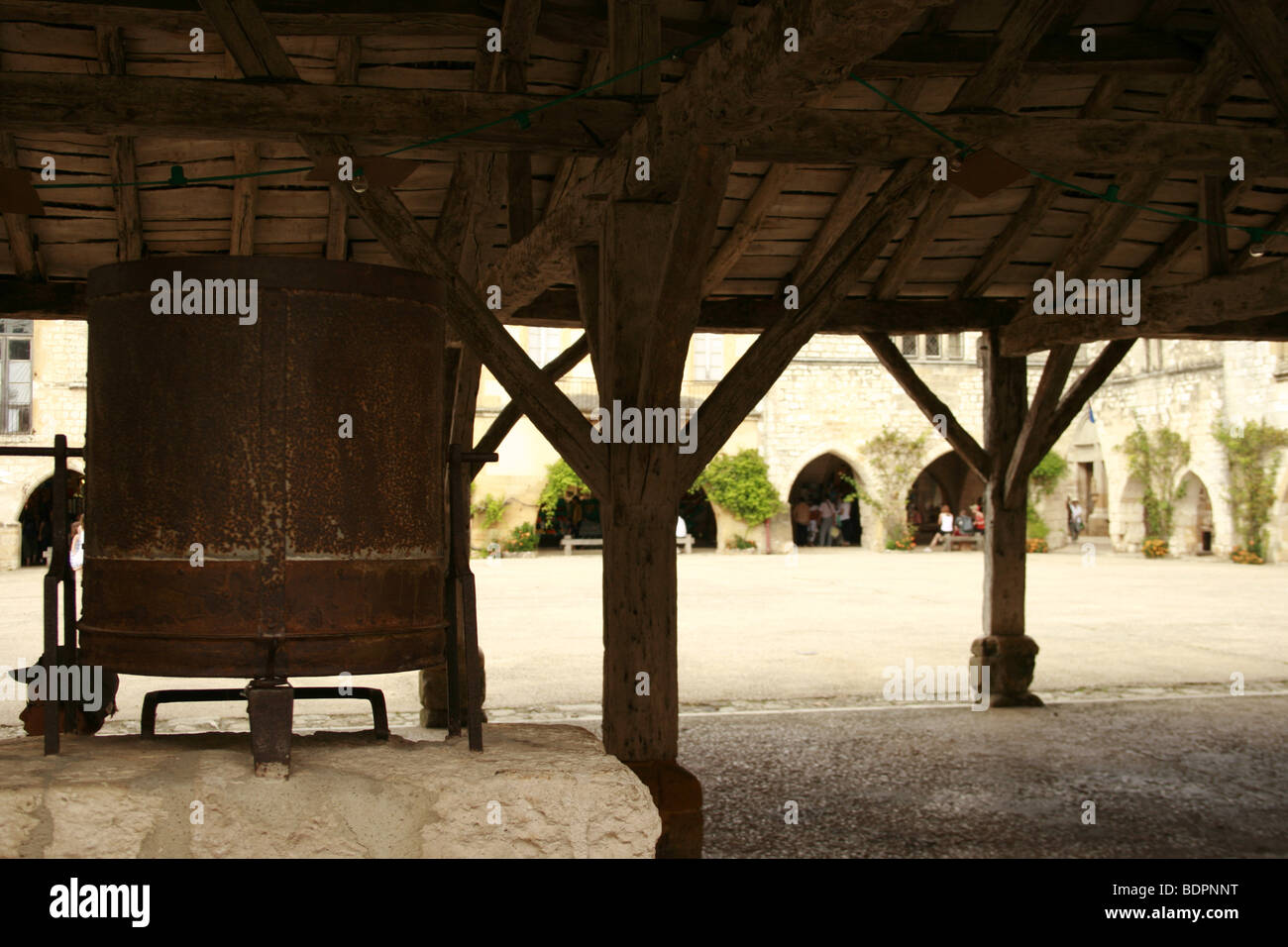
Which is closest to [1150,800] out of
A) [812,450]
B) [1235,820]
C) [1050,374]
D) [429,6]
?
[1235,820]

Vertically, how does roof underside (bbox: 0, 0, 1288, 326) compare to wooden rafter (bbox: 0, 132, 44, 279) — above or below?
above

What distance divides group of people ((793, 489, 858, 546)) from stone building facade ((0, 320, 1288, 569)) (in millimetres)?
1516

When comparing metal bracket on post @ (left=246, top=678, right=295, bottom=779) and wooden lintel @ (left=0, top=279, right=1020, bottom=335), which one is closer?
metal bracket on post @ (left=246, top=678, right=295, bottom=779)

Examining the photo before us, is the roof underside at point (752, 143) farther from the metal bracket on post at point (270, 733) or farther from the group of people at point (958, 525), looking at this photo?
the group of people at point (958, 525)

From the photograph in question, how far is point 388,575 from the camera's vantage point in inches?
121

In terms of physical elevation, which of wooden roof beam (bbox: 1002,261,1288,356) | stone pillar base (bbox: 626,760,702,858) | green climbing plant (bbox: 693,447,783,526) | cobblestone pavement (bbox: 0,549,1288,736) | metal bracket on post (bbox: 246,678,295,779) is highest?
wooden roof beam (bbox: 1002,261,1288,356)

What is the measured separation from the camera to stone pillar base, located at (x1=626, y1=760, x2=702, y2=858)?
3881mm

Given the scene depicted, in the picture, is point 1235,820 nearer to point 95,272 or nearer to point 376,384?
point 376,384

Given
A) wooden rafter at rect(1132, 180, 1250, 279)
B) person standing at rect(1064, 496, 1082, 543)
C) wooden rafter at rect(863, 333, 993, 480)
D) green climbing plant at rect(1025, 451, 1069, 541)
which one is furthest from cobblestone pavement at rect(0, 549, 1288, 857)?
person standing at rect(1064, 496, 1082, 543)

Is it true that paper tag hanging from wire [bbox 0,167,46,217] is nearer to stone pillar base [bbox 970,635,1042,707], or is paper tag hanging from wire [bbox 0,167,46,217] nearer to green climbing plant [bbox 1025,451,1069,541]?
stone pillar base [bbox 970,635,1042,707]

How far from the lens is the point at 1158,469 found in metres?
22.9

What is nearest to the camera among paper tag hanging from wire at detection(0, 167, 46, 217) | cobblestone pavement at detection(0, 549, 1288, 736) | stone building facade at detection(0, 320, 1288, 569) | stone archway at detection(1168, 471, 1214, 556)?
paper tag hanging from wire at detection(0, 167, 46, 217)

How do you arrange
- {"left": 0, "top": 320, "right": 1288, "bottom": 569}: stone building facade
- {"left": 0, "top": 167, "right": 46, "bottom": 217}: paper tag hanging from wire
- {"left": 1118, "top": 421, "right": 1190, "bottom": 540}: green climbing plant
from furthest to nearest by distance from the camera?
{"left": 1118, "top": 421, "right": 1190, "bottom": 540}: green climbing plant → {"left": 0, "top": 320, "right": 1288, "bottom": 569}: stone building facade → {"left": 0, "top": 167, "right": 46, "bottom": 217}: paper tag hanging from wire

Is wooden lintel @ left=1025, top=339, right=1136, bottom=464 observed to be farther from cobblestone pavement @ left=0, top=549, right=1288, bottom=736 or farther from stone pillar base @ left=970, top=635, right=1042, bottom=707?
cobblestone pavement @ left=0, top=549, right=1288, bottom=736
